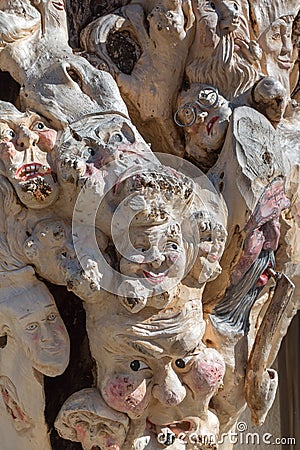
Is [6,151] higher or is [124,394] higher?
[6,151]

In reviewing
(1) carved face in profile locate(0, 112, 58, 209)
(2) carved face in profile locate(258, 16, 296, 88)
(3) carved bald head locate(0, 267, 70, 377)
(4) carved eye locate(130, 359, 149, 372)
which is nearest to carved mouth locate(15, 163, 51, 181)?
(1) carved face in profile locate(0, 112, 58, 209)

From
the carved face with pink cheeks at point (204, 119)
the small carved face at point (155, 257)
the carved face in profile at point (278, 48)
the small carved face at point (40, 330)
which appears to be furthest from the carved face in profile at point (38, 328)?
the carved face in profile at point (278, 48)

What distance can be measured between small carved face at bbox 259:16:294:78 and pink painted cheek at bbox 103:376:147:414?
1.65 ft

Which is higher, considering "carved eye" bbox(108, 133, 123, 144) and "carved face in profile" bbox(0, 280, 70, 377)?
"carved eye" bbox(108, 133, 123, 144)

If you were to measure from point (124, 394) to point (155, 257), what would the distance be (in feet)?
0.52

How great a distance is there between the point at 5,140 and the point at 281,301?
0.41m

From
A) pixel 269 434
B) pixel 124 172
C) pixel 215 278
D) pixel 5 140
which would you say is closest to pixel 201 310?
pixel 215 278

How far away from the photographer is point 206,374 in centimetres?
111

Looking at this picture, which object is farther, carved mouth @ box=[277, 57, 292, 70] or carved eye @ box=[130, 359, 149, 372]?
carved mouth @ box=[277, 57, 292, 70]

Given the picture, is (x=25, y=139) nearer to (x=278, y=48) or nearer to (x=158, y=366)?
(x=158, y=366)

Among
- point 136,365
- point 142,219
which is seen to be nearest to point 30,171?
point 142,219

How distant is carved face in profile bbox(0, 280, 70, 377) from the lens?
108 cm

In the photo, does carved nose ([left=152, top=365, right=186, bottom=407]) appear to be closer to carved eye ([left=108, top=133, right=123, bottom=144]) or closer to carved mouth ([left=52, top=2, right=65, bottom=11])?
carved eye ([left=108, top=133, right=123, bottom=144])

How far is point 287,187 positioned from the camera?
4.31 ft
